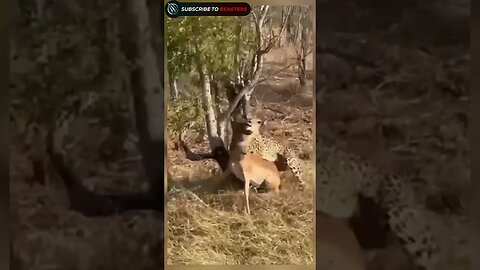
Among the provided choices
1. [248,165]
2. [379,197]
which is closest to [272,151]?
[248,165]

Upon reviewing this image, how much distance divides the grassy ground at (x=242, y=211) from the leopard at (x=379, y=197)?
0.8 inches

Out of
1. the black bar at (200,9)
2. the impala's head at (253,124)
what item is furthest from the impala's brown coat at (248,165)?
the black bar at (200,9)

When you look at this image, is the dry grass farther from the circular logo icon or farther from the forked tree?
the circular logo icon

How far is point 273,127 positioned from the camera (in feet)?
2.14

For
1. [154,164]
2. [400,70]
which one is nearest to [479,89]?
[400,70]

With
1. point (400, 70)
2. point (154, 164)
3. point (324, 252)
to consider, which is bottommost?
point (324, 252)

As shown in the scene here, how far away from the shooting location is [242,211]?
650 millimetres

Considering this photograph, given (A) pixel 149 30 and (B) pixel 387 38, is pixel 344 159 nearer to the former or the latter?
(B) pixel 387 38

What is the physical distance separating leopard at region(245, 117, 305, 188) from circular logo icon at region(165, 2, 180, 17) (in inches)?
6.2

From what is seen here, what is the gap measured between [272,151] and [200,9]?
0.19m

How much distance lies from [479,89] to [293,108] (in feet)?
0.74

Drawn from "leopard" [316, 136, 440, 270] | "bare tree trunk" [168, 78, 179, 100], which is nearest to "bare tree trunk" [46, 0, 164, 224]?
"bare tree trunk" [168, 78, 179, 100]

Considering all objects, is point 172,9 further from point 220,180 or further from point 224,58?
point 220,180

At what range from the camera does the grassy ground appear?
649 millimetres
